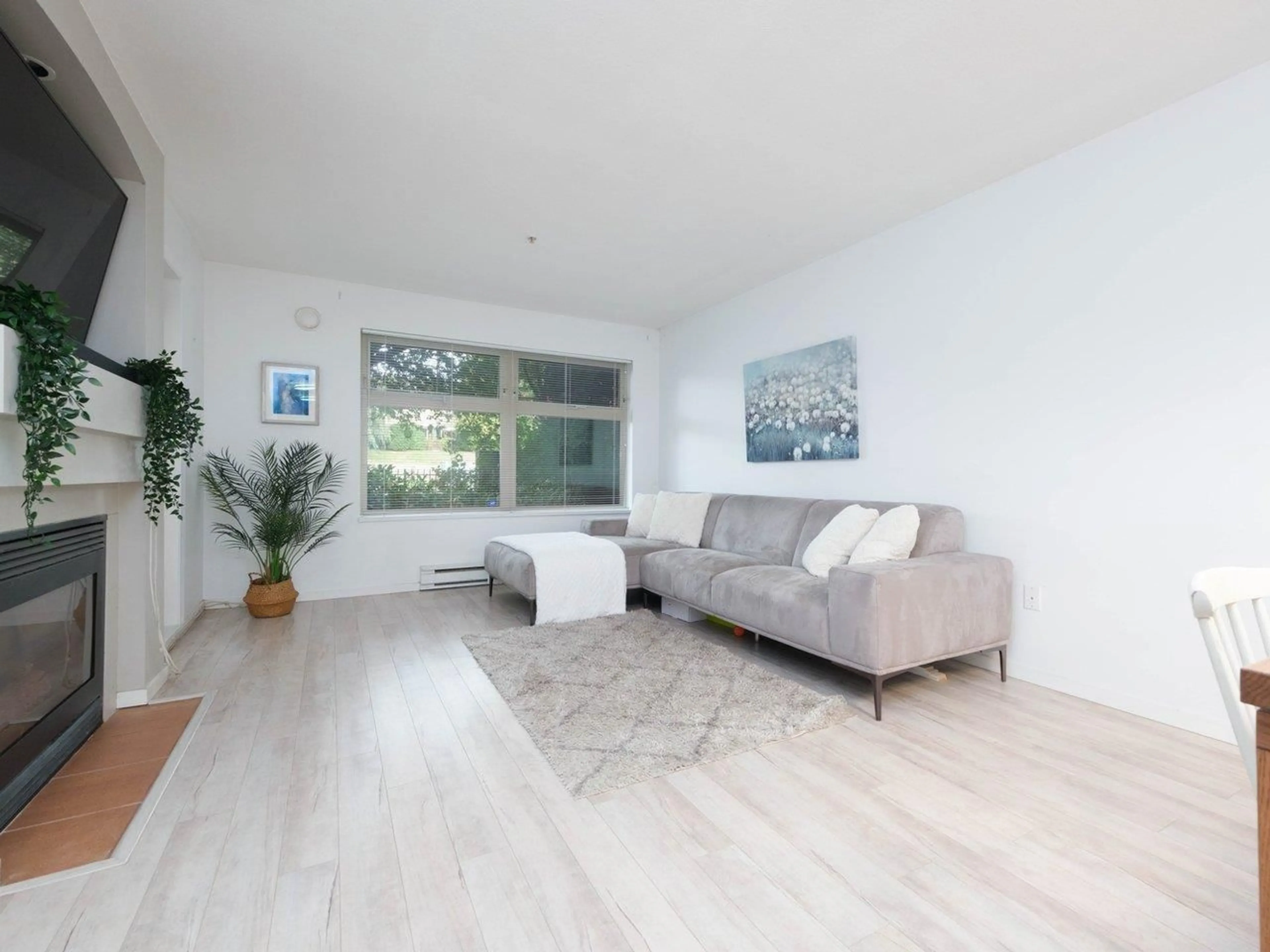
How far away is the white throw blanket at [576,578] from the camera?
3.55m

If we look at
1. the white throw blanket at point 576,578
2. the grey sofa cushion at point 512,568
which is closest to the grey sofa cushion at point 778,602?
the white throw blanket at point 576,578

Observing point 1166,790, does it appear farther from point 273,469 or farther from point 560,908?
point 273,469

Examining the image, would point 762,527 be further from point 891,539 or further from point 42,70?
point 42,70

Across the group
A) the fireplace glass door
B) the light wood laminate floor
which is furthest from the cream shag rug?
the fireplace glass door

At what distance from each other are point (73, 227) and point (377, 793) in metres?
2.03

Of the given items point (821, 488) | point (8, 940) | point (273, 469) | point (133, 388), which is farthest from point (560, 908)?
point (273, 469)

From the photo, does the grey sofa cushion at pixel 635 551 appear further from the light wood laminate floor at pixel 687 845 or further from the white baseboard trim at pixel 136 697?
the white baseboard trim at pixel 136 697

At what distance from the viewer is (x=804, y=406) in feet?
12.9

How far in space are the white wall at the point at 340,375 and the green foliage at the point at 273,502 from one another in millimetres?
103

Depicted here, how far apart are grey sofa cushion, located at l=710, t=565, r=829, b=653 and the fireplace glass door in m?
2.67

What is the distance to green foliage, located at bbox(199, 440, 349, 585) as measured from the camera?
3762 mm

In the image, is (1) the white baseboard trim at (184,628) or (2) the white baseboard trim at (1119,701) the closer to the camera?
(2) the white baseboard trim at (1119,701)

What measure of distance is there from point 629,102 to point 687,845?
255 centimetres

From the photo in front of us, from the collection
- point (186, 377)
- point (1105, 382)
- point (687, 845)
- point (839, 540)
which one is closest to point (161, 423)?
point (186, 377)
